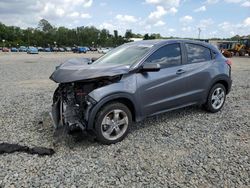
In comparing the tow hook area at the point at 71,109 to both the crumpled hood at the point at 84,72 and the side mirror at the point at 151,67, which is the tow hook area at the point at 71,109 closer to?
the crumpled hood at the point at 84,72

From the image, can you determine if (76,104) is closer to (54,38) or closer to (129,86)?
(129,86)

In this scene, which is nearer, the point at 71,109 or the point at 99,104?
the point at 99,104

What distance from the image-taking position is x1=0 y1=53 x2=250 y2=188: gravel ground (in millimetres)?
3443

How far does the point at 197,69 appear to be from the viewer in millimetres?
5660

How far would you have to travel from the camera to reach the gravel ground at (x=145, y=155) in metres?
3.44

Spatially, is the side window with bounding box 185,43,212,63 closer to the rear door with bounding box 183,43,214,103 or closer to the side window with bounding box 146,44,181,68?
the rear door with bounding box 183,43,214,103

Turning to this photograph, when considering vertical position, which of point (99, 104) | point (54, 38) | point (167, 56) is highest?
point (54, 38)

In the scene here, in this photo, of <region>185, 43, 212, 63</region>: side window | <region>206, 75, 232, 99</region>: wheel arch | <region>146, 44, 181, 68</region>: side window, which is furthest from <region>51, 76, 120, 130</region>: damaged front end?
<region>206, 75, 232, 99</region>: wheel arch

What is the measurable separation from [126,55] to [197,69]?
1512 millimetres

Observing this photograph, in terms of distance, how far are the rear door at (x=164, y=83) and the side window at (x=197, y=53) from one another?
304 millimetres

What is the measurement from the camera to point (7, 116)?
19.7 feet

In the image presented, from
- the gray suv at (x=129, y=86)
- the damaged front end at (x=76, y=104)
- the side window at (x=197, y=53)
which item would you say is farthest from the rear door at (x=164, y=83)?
the damaged front end at (x=76, y=104)

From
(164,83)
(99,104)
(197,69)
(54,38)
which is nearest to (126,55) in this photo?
(164,83)

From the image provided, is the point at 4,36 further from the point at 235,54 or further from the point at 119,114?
the point at 119,114
